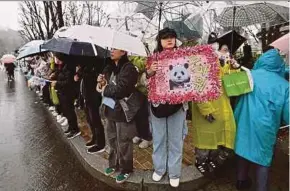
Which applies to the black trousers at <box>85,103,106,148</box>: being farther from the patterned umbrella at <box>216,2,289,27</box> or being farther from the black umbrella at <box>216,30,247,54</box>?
the patterned umbrella at <box>216,2,289,27</box>

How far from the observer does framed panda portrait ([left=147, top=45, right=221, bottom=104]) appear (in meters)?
3.18

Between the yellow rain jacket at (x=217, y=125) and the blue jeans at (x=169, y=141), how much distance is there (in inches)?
9.1

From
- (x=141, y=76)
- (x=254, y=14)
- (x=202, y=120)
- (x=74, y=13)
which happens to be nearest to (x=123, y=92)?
(x=141, y=76)

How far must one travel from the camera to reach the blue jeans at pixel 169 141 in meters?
3.39

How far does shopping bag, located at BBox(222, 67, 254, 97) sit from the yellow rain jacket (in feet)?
0.52

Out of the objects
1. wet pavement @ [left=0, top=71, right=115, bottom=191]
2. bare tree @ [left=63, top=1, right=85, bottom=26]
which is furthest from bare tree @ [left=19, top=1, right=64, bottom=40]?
wet pavement @ [left=0, top=71, right=115, bottom=191]

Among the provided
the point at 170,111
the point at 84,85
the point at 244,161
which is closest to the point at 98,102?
the point at 84,85

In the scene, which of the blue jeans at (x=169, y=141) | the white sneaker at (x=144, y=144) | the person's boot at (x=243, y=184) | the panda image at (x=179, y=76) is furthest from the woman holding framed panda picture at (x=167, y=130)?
the white sneaker at (x=144, y=144)

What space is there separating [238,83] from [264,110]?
0.41 metres

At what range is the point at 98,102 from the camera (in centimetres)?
448

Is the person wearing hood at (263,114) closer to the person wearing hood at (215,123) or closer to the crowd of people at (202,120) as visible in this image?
the crowd of people at (202,120)

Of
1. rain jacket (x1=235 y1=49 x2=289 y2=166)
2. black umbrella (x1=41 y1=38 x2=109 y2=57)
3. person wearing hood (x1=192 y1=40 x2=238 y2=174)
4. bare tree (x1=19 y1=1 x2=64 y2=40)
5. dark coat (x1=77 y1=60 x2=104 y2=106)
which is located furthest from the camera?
bare tree (x1=19 y1=1 x2=64 y2=40)

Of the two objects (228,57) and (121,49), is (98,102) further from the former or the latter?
(228,57)

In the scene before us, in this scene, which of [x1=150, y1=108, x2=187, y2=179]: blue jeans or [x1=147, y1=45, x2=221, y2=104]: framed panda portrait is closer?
[x1=147, y1=45, x2=221, y2=104]: framed panda portrait
